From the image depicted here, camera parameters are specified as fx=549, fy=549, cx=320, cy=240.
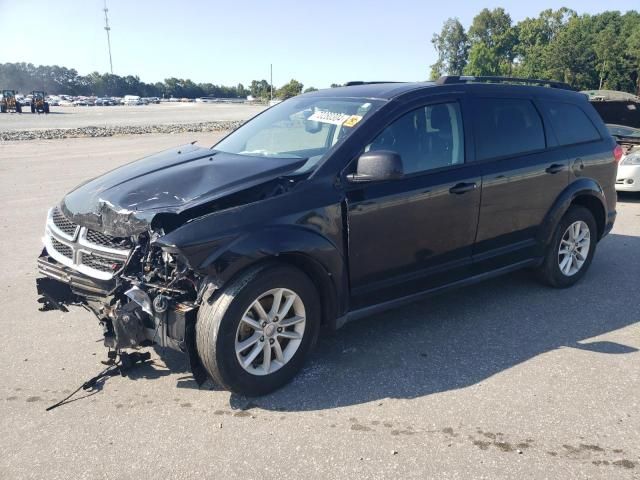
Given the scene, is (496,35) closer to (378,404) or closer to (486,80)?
(486,80)

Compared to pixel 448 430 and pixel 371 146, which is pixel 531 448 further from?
pixel 371 146

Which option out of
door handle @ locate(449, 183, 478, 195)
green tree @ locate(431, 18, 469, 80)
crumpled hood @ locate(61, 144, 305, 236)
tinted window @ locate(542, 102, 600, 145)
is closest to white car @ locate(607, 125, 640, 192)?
tinted window @ locate(542, 102, 600, 145)

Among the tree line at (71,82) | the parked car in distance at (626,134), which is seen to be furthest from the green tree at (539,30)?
the parked car in distance at (626,134)

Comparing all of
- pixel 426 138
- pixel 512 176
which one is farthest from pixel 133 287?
pixel 512 176

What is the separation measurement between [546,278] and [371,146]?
8.31 feet

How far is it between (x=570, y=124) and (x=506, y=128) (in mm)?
1041

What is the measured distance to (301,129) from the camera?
439 cm

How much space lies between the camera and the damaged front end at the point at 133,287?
3244 mm

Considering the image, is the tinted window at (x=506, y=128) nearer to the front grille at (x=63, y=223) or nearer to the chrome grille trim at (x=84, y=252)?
the chrome grille trim at (x=84, y=252)

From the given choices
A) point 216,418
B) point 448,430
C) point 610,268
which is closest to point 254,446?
point 216,418

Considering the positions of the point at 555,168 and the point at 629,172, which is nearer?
the point at 555,168

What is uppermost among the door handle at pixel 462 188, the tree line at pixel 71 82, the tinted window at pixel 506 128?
the tree line at pixel 71 82

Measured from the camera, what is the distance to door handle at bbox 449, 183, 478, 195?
4.21 metres

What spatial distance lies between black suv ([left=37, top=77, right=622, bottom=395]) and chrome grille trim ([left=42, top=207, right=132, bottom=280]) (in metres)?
0.01
